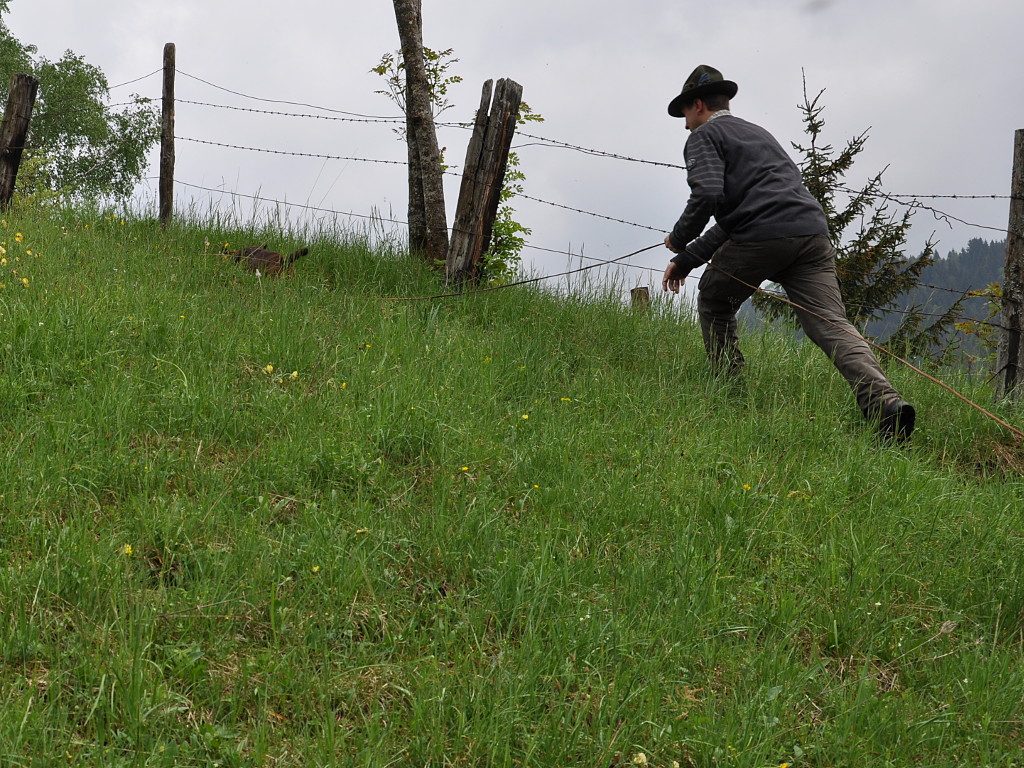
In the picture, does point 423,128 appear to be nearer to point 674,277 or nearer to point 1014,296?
point 674,277

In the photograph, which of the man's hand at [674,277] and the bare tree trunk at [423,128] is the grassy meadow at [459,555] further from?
the bare tree trunk at [423,128]

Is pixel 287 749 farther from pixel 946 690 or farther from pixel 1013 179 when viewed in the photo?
pixel 1013 179

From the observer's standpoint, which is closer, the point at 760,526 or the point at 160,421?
the point at 760,526

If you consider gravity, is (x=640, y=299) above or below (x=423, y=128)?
below

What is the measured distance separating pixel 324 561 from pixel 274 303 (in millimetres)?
3255

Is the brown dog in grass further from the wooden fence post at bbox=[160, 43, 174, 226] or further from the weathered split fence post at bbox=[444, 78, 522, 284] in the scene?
the wooden fence post at bbox=[160, 43, 174, 226]

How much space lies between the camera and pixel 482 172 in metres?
7.23

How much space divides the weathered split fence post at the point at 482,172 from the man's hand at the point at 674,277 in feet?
6.54

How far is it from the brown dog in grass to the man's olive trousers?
3.26 metres

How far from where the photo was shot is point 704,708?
2.68m

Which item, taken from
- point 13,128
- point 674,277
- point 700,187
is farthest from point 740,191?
point 13,128

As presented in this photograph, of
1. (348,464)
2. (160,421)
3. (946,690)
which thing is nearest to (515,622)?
(348,464)

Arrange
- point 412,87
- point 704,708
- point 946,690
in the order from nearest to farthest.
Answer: point 704,708 < point 946,690 < point 412,87

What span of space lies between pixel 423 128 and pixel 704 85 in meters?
2.96
